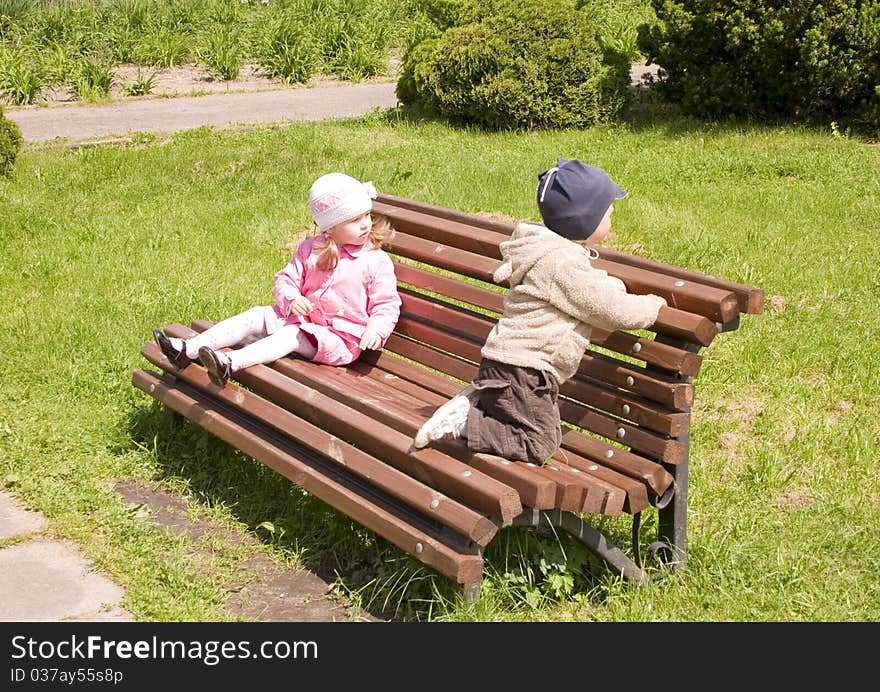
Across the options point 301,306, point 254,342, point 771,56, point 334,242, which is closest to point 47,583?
point 254,342

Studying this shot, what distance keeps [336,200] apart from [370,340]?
1.88 ft

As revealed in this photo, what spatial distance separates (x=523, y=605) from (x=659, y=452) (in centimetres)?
68

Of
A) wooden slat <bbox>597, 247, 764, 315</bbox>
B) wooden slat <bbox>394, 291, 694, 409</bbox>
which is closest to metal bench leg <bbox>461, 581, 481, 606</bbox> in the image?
wooden slat <bbox>394, 291, 694, 409</bbox>

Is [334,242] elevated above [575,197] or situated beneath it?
situated beneath

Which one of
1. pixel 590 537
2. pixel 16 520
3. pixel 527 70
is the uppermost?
pixel 527 70

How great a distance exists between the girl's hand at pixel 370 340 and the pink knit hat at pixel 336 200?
456 mm

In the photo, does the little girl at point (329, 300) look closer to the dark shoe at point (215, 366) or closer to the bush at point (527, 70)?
the dark shoe at point (215, 366)

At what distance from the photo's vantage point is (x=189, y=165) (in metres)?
9.60

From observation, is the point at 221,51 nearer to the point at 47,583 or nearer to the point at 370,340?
the point at 370,340

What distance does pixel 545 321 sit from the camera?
3723mm

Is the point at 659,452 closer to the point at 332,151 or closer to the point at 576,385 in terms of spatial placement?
the point at 576,385

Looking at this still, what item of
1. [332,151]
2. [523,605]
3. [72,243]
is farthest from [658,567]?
[332,151]

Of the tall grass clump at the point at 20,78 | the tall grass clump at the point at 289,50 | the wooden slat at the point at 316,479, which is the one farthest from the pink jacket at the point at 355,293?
the tall grass clump at the point at 289,50

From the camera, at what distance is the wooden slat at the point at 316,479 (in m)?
3.50
